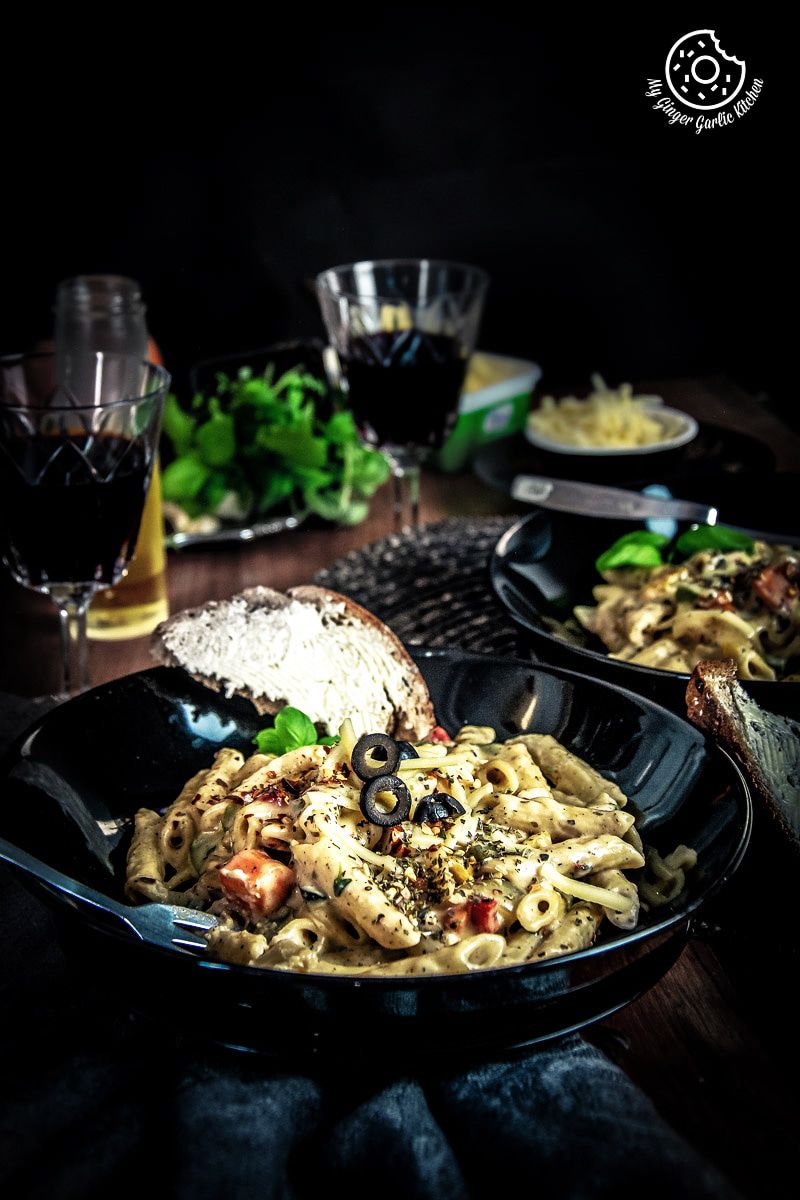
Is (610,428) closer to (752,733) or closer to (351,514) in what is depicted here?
(351,514)

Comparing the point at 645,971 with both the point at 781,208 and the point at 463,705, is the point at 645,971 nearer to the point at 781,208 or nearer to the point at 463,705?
the point at 463,705

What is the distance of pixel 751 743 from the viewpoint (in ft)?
5.30

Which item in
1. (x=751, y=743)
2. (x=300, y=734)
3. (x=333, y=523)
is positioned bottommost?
(x=333, y=523)

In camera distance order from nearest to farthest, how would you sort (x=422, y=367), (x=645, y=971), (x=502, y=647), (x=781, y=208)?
1. (x=645, y=971)
2. (x=502, y=647)
3. (x=422, y=367)
4. (x=781, y=208)

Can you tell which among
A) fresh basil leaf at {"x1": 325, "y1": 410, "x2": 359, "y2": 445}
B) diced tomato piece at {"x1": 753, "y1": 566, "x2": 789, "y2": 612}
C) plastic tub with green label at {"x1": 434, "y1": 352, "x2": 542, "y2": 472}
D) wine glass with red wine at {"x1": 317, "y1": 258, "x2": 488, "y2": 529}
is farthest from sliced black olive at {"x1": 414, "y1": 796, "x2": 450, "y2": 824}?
plastic tub with green label at {"x1": 434, "y1": 352, "x2": 542, "y2": 472}

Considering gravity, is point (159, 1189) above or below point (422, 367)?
below

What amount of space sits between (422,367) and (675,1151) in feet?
6.73

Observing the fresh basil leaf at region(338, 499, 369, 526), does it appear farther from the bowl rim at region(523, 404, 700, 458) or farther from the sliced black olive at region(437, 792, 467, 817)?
the sliced black olive at region(437, 792, 467, 817)

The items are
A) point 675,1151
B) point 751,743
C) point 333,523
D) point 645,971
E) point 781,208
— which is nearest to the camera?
point 675,1151

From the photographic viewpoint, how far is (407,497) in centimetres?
337

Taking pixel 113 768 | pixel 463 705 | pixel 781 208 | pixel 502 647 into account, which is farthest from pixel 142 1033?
pixel 781 208

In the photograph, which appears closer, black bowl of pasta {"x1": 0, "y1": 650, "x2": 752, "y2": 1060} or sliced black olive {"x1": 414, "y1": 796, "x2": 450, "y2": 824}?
black bowl of pasta {"x1": 0, "y1": 650, "x2": 752, "y2": 1060}

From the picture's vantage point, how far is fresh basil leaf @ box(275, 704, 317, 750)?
5.62 feet

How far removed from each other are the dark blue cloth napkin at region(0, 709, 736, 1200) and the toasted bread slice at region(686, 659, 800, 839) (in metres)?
0.44
